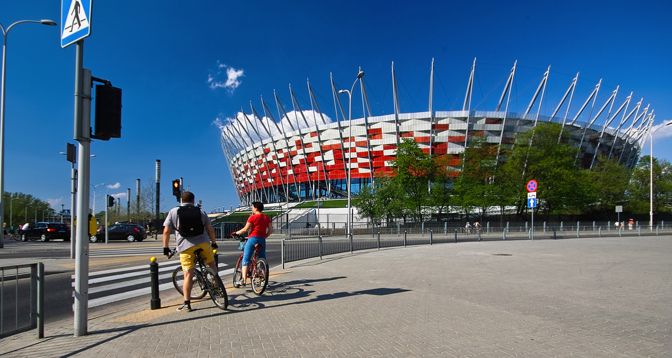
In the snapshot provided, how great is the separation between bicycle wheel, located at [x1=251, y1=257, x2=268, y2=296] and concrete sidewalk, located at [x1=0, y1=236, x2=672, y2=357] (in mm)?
160

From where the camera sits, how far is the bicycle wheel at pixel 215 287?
645 centimetres

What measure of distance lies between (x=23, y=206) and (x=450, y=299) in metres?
103

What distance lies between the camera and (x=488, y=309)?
6.24 metres

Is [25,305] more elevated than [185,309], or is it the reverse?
[25,305]

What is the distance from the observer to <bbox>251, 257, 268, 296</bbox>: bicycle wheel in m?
7.70

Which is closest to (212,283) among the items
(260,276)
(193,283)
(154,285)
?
(193,283)

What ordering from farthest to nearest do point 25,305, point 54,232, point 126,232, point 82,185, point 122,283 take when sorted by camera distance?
point 126,232 < point 54,232 < point 122,283 < point 25,305 < point 82,185

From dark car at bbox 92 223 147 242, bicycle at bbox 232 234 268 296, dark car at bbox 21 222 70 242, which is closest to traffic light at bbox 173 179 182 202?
bicycle at bbox 232 234 268 296

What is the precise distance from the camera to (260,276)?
25.4 feet

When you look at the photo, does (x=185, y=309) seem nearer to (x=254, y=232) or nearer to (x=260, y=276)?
(x=260, y=276)

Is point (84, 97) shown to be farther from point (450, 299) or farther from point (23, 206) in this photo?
point (23, 206)

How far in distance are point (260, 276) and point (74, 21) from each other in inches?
195

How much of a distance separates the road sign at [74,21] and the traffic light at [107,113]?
2.29 ft

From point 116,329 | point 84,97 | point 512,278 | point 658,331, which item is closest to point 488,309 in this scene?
point 658,331
